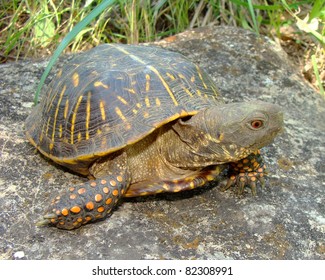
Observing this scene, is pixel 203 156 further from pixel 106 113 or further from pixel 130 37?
pixel 130 37

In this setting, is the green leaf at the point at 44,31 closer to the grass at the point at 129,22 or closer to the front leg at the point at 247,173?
the grass at the point at 129,22

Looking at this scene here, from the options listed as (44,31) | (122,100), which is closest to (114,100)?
(122,100)

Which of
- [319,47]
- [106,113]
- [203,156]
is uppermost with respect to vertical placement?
[106,113]

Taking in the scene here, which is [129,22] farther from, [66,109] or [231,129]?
[231,129]

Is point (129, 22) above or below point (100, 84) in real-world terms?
below

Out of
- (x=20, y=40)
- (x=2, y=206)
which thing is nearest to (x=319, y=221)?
(x=2, y=206)
